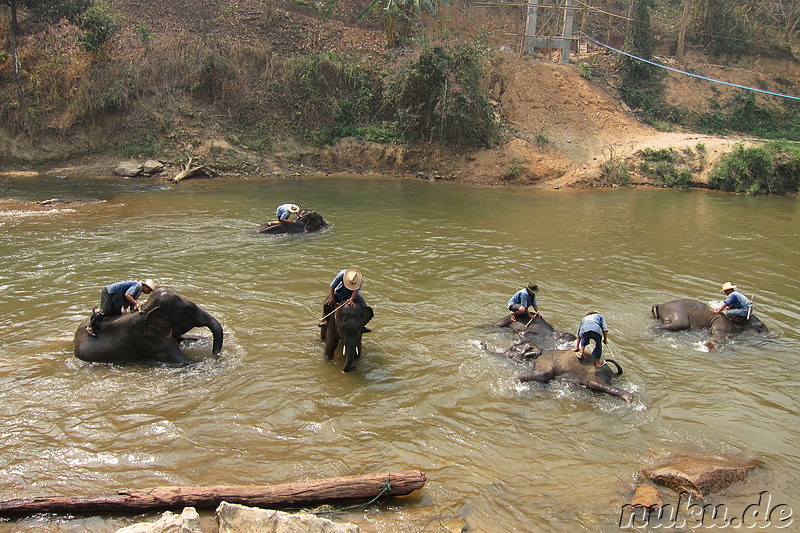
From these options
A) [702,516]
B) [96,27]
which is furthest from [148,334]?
[96,27]

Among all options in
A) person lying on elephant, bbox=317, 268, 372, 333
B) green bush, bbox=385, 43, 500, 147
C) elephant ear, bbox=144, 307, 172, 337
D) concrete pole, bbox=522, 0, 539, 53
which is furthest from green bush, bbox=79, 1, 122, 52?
person lying on elephant, bbox=317, 268, 372, 333

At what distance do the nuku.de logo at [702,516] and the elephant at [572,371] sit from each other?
219 cm

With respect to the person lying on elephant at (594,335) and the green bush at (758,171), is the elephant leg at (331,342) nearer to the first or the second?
the person lying on elephant at (594,335)

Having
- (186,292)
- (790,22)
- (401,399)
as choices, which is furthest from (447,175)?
(790,22)

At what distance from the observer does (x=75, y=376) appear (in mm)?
7840

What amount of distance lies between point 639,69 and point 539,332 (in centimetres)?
2865

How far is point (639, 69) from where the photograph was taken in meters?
32.5

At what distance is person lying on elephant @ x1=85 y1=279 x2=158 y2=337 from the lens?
8.37m

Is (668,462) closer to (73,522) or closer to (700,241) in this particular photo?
(73,522)

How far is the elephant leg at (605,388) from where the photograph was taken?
7625 millimetres

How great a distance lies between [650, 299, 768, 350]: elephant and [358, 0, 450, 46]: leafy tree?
79.7 ft

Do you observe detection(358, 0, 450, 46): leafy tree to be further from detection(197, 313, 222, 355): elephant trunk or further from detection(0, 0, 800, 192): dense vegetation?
detection(197, 313, 222, 355): elephant trunk

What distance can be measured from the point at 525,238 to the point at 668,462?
32.9ft

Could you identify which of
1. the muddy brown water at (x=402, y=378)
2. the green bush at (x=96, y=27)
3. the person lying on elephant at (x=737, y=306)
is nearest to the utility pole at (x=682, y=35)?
the muddy brown water at (x=402, y=378)
